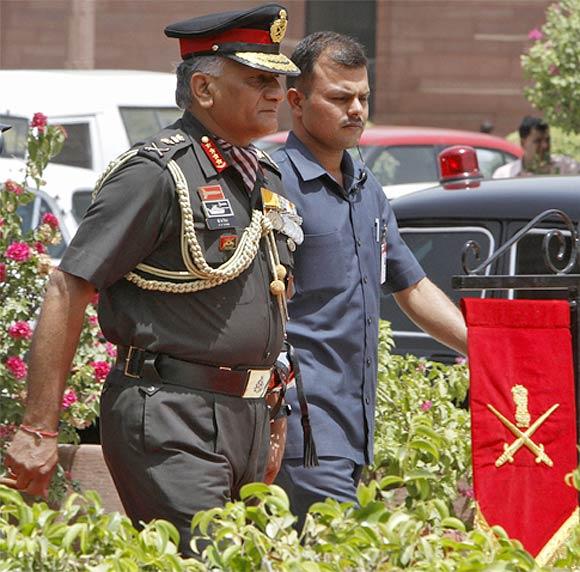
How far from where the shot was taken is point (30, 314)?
5688 millimetres

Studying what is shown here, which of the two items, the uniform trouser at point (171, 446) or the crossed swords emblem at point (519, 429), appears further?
the crossed swords emblem at point (519, 429)

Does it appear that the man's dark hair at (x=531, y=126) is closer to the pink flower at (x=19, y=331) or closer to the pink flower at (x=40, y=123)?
the pink flower at (x=40, y=123)

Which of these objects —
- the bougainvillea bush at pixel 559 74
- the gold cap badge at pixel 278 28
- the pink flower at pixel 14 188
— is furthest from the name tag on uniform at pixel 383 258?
the bougainvillea bush at pixel 559 74

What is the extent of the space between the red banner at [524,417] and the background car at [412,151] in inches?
370

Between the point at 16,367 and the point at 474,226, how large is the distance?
74.3 inches

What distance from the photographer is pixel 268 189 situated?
4.07 meters

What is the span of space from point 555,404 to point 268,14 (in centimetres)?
141

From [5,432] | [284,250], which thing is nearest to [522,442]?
[284,250]

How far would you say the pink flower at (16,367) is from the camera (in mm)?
5516

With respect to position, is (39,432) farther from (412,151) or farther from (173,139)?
(412,151)

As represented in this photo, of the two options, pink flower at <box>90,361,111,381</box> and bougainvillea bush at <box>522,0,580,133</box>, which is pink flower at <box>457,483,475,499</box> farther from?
bougainvillea bush at <box>522,0,580,133</box>

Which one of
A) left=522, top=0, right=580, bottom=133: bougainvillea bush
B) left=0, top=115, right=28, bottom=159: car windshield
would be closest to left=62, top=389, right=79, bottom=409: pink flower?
left=0, top=115, right=28, bottom=159: car windshield

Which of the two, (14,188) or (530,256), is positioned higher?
(14,188)

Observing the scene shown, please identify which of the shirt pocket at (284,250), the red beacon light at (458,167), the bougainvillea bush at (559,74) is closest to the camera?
the shirt pocket at (284,250)
